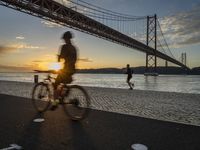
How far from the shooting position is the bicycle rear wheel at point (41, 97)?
657 centimetres

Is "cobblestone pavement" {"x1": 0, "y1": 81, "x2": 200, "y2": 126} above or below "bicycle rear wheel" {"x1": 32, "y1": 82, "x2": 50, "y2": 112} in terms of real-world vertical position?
below

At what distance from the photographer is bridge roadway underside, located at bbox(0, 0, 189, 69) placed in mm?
34281

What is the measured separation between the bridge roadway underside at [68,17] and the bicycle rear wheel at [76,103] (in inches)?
1148

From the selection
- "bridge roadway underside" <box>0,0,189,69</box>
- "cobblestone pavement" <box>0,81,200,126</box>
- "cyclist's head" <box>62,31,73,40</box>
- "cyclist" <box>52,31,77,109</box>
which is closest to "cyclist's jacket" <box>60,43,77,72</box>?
"cyclist" <box>52,31,77,109</box>

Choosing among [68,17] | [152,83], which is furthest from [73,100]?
[68,17]

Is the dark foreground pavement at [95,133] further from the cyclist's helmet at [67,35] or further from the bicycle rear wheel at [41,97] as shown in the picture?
the cyclist's helmet at [67,35]

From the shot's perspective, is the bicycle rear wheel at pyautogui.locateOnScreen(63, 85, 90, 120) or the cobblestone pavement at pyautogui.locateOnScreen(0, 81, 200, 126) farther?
the cobblestone pavement at pyautogui.locateOnScreen(0, 81, 200, 126)

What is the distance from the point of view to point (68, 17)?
40.7 metres

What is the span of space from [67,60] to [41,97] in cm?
144

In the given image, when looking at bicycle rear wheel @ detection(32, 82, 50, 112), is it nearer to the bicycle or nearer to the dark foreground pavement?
the bicycle

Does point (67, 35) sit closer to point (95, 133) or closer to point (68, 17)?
point (95, 133)

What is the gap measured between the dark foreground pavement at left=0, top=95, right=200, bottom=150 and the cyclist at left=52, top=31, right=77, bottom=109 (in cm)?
84

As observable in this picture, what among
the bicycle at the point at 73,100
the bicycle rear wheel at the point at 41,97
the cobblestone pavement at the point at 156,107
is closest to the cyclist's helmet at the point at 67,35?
the bicycle at the point at 73,100

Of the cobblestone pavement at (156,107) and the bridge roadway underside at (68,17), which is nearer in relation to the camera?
the cobblestone pavement at (156,107)
